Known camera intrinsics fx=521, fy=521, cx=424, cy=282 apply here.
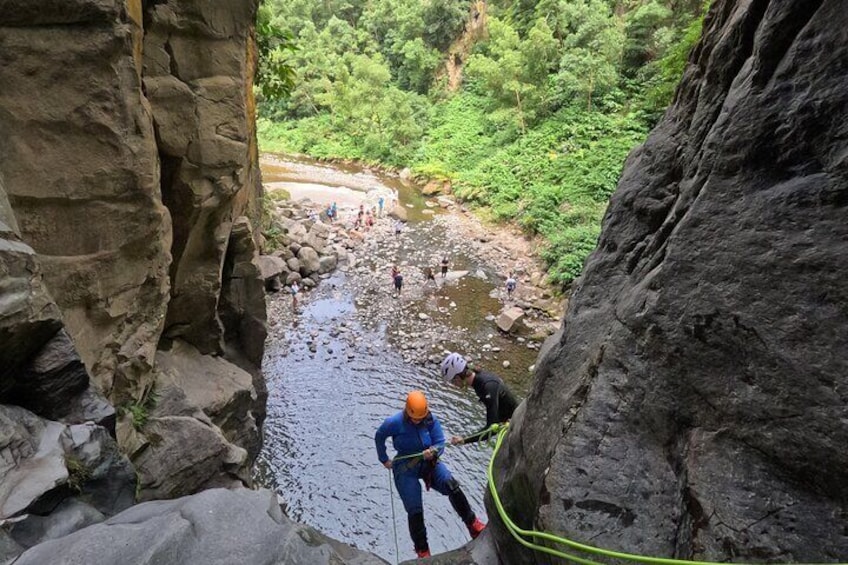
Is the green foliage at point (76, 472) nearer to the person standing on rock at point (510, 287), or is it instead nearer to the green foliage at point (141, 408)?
the green foliage at point (141, 408)

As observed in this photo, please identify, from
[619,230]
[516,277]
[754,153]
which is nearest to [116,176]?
[619,230]

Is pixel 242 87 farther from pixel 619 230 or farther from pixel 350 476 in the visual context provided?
pixel 350 476

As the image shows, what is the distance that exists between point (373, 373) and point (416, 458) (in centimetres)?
781

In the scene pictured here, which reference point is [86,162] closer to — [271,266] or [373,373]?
[373,373]

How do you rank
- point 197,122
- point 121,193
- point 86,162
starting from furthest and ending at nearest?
point 197,122 → point 121,193 → point 86,162

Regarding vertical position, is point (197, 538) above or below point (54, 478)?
above

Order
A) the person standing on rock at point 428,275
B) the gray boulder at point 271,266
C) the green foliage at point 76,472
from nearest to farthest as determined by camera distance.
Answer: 1. the green foliage at point 76,472
2. the gray boulder at point 271,266
3. the person standing on rock at point 428,275

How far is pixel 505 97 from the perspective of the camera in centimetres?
3309

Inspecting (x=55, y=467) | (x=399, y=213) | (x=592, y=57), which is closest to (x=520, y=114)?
(x=592, y=57)

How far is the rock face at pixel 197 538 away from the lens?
10.6 feet

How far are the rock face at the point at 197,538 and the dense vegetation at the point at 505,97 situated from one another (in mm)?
9206

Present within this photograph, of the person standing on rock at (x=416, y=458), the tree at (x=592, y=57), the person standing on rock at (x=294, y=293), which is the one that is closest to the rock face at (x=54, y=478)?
the person standing on rock at (x=416, y=458)

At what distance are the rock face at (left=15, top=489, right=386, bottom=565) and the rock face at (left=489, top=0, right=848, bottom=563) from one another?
1824 millimetres

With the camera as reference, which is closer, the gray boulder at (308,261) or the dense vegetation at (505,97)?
the gray boulder at (308,261)
